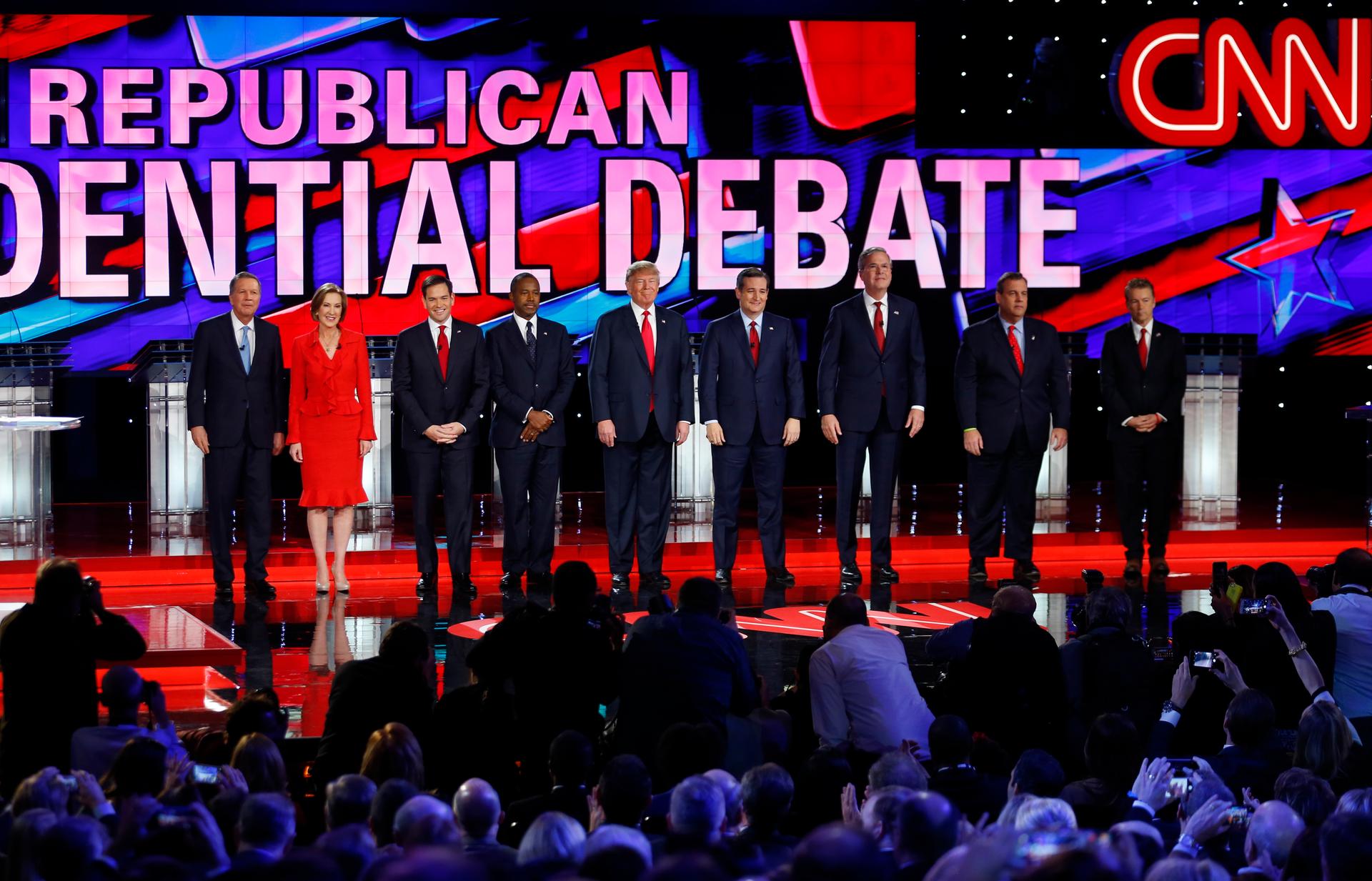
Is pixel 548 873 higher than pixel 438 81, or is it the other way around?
pixel 438 81

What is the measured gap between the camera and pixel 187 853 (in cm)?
327

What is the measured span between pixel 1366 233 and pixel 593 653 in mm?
7860

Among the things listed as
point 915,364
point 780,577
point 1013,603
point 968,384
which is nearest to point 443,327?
point 780,577

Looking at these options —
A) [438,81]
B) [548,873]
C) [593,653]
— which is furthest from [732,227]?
[548,873]

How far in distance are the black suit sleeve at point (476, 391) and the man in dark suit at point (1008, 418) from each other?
228 centimetres

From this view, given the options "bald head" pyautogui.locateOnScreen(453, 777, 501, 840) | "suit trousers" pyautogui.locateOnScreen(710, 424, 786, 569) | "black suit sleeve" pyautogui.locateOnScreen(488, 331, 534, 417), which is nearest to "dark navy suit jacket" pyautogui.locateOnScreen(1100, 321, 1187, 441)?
"suit trousers" pyautogui.locateOnScreen(710, 424, 786, 569)

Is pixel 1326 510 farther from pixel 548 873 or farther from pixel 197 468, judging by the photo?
pixel 548 873

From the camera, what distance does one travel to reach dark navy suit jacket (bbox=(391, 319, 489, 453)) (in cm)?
809

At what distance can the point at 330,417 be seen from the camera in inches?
310

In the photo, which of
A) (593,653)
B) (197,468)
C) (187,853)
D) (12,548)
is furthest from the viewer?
(197,468)

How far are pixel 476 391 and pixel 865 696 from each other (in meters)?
3.68

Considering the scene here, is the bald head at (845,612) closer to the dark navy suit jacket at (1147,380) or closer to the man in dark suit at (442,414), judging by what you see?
the man in dark suit at (442,414)

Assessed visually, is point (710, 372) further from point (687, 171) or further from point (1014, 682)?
point (1014, 682)

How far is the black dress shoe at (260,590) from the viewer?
7895 mm
